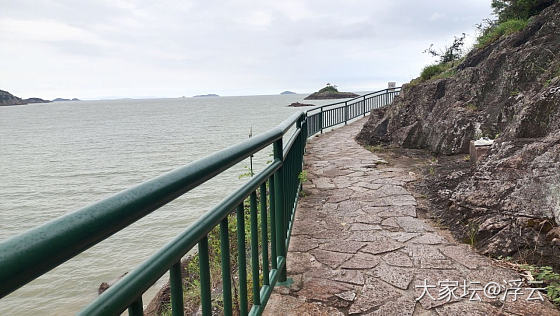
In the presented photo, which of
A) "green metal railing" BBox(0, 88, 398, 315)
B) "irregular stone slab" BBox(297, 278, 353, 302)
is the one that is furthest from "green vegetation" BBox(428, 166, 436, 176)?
"green metal railing" BBox(0, 88, 398, 315)

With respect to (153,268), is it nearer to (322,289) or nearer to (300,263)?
(322,289)

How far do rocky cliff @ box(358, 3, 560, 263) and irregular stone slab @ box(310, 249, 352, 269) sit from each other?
131 centimetres

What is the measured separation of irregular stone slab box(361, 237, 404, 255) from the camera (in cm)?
389

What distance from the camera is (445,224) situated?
449cm

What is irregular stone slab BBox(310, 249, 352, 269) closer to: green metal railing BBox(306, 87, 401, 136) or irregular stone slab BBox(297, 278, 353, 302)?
irregular stone slab BBox(297, 278, 353, 302)

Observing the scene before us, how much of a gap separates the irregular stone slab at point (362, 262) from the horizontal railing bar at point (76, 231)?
8.81 feet

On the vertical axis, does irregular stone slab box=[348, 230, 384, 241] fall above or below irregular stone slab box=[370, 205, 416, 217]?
below

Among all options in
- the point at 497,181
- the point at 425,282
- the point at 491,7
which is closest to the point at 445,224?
the point at 497,181

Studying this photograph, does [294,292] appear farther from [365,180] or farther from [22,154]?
[22,154]

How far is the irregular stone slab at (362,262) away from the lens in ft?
11.7

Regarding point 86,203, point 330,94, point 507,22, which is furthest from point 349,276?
point 330,94

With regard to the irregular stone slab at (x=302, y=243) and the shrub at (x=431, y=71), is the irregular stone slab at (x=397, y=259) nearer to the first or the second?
the irregular stone slab at (x=302, y=243)

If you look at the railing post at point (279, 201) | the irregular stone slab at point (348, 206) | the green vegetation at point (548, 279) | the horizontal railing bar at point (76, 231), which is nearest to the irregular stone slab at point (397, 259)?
the green vegetation at point (548, 279)

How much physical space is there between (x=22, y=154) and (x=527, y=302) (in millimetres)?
34595
